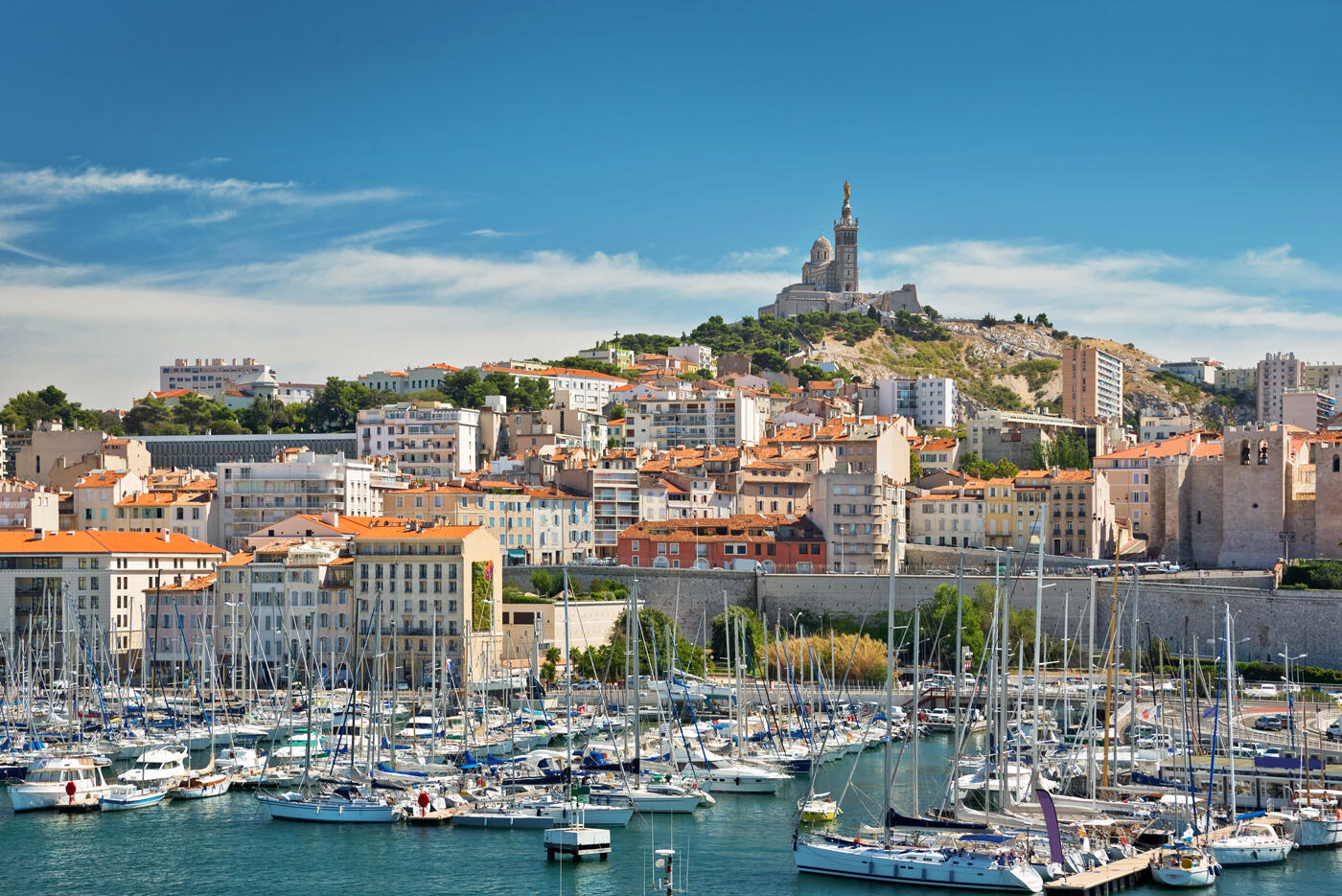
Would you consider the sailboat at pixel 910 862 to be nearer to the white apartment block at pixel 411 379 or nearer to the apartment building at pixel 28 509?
the apartment building at pixel 28 509

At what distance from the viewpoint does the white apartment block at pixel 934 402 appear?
4759 inches

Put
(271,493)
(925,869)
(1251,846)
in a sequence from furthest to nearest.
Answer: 1. (271,493)
2. (1251,846)
3. (925,869)

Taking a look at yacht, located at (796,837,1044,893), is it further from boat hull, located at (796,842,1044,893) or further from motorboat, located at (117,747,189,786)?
motorboat, located at (117,747,189,786)

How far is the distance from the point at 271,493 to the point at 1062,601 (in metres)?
34.7

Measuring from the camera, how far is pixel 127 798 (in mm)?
42688

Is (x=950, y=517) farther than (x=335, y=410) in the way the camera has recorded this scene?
No

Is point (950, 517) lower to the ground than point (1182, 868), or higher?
higher

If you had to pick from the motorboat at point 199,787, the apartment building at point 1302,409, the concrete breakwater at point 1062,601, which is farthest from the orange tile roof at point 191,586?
the apartment building at point 1302,409

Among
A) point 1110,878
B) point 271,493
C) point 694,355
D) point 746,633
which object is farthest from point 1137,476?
point 694,355

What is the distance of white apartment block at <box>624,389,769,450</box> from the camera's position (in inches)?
3935

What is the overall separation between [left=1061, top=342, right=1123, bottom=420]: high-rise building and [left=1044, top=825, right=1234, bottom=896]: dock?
306ft

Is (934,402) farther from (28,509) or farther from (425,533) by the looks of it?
(425,533)

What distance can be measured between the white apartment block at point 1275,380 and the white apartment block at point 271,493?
288 feet

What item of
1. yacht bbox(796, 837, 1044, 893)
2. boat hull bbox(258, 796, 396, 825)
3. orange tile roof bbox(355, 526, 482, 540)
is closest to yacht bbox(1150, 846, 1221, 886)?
yacht bbox(796, 837, 1044, 893)
